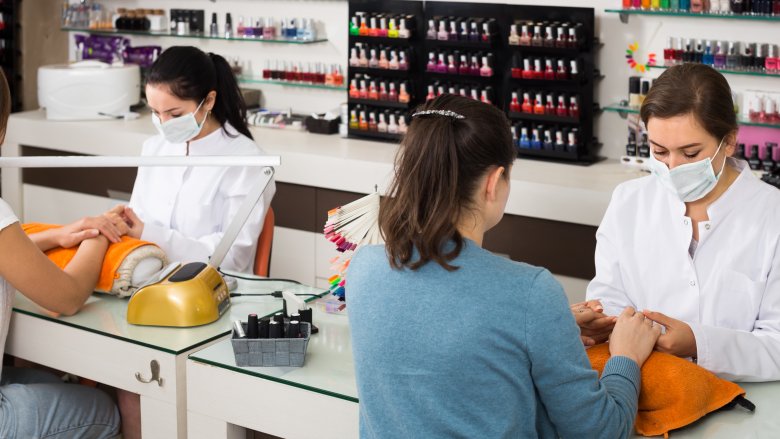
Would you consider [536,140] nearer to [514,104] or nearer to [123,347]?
[514,104]

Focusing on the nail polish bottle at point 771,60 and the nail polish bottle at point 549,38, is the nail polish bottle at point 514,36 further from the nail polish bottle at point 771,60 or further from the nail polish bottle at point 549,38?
the nail polish bottle at point 771,60

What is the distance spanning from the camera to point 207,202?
3.04 metres

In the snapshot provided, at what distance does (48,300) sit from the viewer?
2.25 m

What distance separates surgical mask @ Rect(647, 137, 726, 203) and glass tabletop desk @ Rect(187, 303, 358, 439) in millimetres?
828

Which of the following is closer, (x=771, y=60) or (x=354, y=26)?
(x=771, y=60)

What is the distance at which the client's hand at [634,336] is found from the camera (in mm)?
1845

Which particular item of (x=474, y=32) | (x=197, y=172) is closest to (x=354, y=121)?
(x=474, y=32)

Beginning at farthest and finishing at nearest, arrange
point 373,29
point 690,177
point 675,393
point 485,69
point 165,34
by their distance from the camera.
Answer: point 165,34
point 373,29
point 485,69
point 690,177
point 675,393

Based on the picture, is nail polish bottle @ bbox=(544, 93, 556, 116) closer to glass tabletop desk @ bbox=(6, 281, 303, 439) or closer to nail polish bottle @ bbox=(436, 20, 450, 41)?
nail polish bottle @ bbox=(436, 20, 450, 41)

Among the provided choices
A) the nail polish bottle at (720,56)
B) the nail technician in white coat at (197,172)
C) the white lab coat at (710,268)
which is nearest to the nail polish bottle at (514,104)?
the nail polish bottle at (720,56)

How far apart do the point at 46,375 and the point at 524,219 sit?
196 cm

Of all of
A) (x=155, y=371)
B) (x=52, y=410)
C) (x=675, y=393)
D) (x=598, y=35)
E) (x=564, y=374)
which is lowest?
(x=52, y=410)

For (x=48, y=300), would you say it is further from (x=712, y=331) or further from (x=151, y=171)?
(x=712, y=331)

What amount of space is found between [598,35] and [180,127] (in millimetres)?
1981
